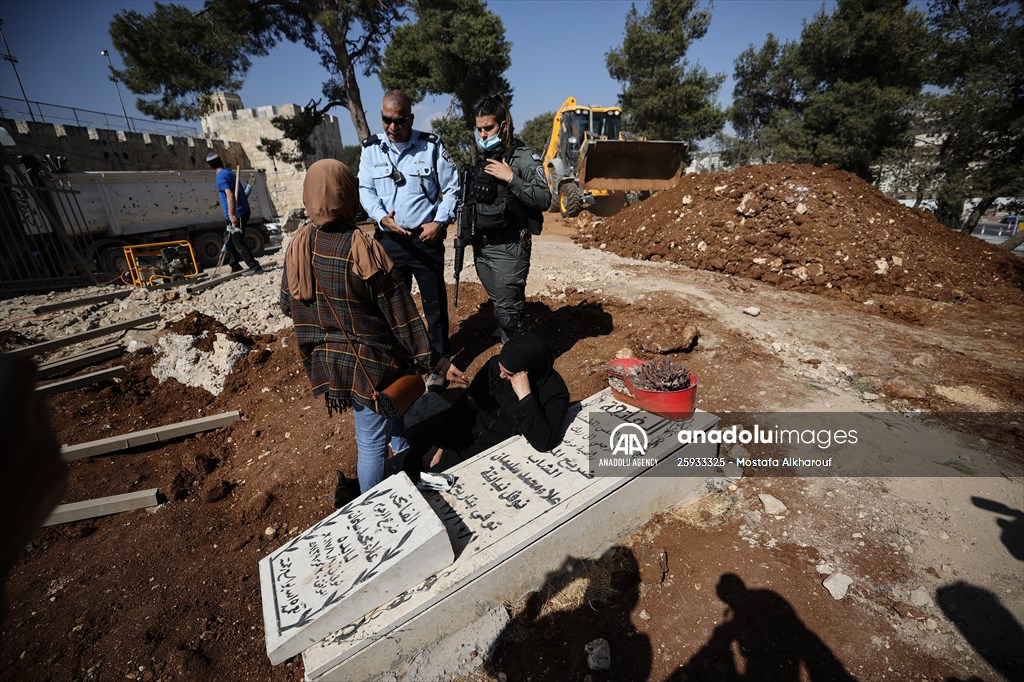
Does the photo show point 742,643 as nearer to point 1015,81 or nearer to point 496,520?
point 496,520

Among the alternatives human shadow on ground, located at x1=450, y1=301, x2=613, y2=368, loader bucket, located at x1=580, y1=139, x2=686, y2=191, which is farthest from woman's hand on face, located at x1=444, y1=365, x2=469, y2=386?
loader bucket, located at x1=580, y1=139, x2=686, y2=191

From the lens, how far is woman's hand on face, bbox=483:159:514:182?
3.05m

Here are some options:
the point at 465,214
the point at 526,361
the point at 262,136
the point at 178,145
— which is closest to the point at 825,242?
the point at 465,214

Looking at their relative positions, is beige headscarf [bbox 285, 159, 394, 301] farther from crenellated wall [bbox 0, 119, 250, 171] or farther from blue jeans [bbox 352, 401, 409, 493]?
crenellated wall [bbox 0, 119, 250, 171]

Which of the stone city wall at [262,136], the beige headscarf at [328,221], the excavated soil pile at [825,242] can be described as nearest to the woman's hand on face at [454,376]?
the beige headscarf at [328,221]

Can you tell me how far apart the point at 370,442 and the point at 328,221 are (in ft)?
3.64

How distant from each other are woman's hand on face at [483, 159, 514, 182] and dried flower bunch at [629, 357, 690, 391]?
157 centimetres

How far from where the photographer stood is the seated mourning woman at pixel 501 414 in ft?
8.29

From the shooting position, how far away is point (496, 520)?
2.13 meters

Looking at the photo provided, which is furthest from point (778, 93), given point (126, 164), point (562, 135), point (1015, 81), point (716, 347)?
point (126, 164)

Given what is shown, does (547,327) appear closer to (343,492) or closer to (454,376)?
(454,376)

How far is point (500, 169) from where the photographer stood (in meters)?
3.08

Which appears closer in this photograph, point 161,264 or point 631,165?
point 161,264

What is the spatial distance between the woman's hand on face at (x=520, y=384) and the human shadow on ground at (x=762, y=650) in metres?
1.39
